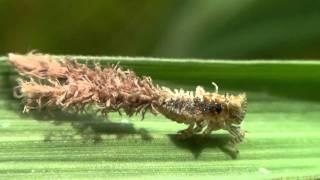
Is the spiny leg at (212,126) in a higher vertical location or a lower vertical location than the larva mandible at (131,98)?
lower

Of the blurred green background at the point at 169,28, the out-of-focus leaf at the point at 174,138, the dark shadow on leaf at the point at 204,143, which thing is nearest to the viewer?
the out-of-focus leaf at the point at 174,138

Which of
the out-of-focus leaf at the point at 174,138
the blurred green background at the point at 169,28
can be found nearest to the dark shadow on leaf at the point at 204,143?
the out-of-focus leaf at the point at 174,138

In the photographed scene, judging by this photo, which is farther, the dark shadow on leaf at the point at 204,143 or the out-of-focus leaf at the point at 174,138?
the dark shadow on leaf at the point at 204,143

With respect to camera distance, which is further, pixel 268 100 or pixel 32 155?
pixel 268 100

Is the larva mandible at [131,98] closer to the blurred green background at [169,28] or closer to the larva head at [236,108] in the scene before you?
the larva head at [236,108]

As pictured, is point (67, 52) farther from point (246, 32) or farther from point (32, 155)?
point (32, 155)

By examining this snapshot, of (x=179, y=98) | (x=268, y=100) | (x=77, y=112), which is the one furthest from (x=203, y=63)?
(x=77, y=112)
